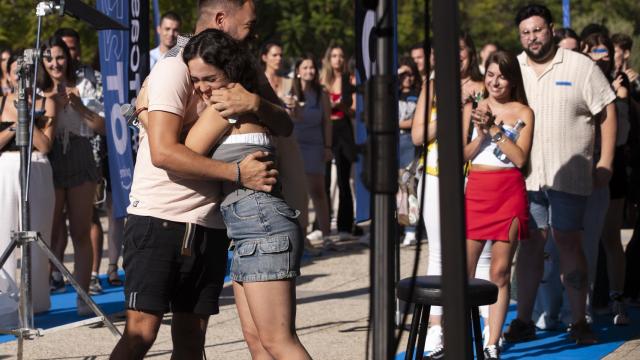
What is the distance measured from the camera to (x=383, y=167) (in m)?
2.90

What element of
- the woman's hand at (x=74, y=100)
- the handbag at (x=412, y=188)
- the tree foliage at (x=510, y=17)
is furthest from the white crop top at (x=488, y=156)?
the tree foliage at (x=510, y=17)

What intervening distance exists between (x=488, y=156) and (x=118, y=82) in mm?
2612

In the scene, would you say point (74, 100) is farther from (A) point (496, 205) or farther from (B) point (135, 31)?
(A) point (496, 205)

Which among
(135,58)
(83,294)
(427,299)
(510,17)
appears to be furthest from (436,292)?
(510,17)

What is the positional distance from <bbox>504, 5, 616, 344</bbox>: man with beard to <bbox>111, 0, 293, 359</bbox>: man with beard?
2.81 meters

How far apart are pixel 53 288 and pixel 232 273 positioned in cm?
570

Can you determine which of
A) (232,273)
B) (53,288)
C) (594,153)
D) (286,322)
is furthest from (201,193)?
(53,288)

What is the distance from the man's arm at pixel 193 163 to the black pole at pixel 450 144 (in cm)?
139

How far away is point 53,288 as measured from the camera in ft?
31.5

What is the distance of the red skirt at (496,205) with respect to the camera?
6355mm

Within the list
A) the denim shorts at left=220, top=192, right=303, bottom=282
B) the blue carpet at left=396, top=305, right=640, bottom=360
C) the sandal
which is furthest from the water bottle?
the sandal

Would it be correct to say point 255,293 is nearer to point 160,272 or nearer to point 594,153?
point 160,272

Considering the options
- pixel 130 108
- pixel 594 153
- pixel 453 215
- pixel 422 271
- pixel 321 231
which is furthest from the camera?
pixel 321 231

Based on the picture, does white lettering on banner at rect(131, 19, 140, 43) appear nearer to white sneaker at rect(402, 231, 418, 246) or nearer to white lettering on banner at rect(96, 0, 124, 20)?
white lettering on banner at rect(96, 0, 124, 20)
